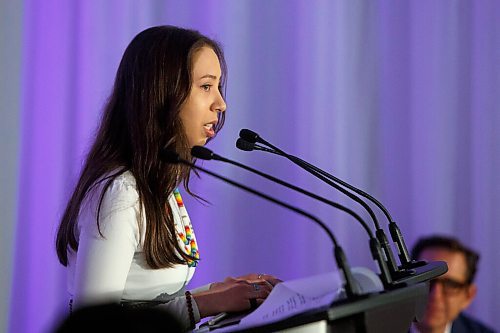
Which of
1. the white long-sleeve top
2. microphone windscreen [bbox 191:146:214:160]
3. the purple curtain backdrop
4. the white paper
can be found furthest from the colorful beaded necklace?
the purple curtain backdrop

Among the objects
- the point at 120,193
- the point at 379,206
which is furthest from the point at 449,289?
the point at 120,193

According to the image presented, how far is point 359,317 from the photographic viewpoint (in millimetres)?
1075

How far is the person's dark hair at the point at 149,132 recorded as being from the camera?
165 centimetres

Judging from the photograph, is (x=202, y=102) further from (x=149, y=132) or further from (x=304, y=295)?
(x=304, y=295)

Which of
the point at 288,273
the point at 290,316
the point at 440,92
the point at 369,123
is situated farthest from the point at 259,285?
the point at 440,92

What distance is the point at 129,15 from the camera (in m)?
2.80

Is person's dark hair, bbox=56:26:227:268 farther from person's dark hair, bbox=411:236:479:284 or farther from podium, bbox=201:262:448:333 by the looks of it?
person's dark hair, bbox=411:236:479:284

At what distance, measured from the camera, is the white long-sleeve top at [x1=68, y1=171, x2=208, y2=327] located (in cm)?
149

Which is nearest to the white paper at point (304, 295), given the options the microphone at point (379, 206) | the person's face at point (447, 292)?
the microphone at point (379, 206)

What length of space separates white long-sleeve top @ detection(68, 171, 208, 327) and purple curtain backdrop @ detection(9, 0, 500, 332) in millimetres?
1053

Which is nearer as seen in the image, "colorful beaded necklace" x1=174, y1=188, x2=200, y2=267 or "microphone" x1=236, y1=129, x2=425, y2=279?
"microphone" x1=236, y1=129, x2=425, y2=279

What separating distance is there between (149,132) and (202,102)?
0.44 ft

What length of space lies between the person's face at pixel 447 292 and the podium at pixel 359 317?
1529 millimetres

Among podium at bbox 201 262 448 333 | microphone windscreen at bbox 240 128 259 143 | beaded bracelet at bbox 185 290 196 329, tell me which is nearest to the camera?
podium at bbox 201 262 448 333
